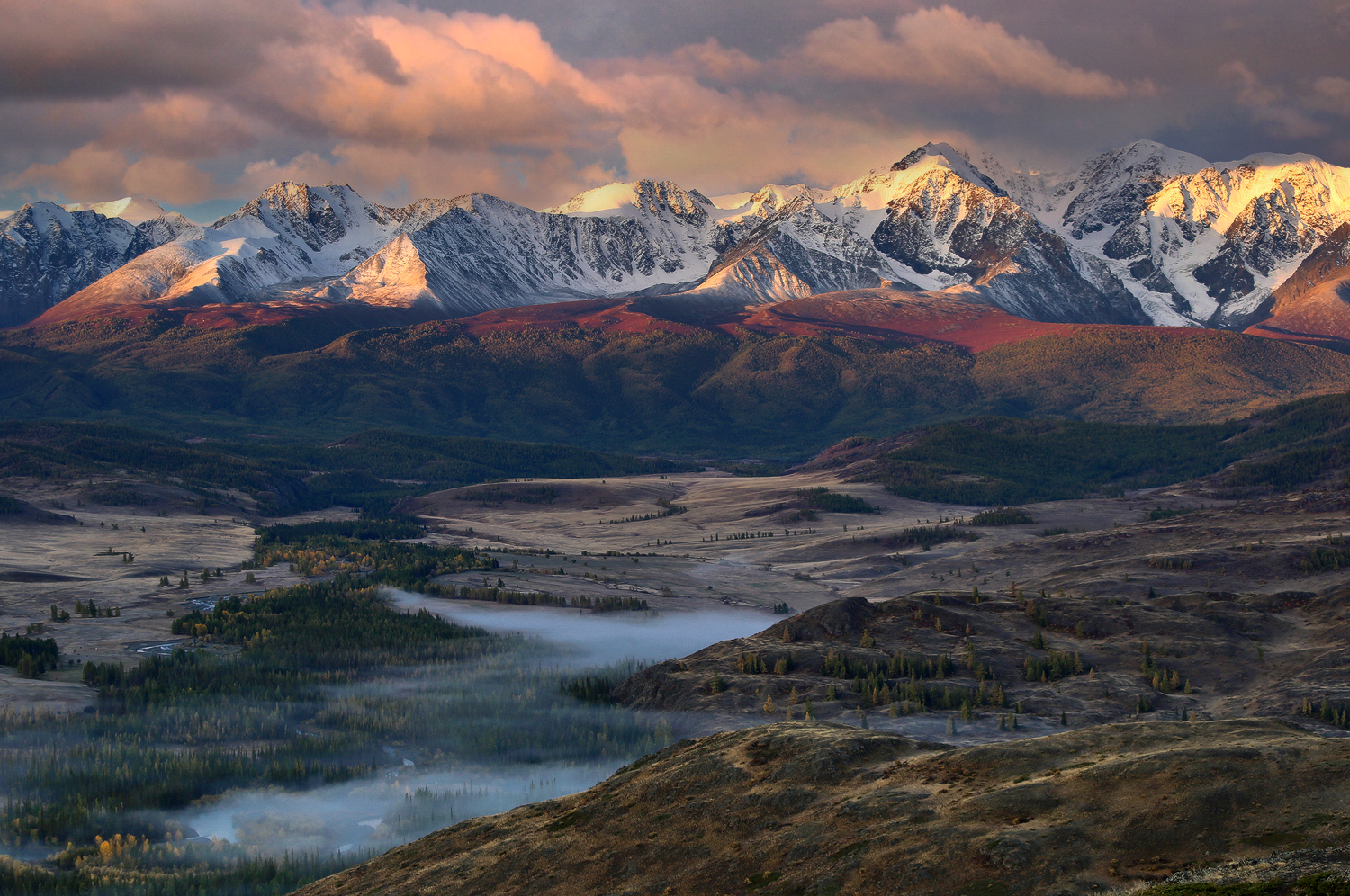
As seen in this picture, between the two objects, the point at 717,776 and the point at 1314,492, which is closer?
the point at 717,776

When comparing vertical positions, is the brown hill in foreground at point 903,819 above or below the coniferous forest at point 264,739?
above

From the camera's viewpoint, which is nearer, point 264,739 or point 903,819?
point 903,819

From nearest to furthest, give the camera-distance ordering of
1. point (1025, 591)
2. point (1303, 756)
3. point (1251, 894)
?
point (1251, 894)
point (1303, 756)
point (1025, 591)

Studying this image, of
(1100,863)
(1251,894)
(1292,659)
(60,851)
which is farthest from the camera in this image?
(1292,659)

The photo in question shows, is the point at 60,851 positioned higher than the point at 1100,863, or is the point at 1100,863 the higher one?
the point at 1100,863

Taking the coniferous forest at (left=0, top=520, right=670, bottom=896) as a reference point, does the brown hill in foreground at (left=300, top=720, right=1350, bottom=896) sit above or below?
above

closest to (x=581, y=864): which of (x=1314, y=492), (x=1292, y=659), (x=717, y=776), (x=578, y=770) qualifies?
(x=717, y=776)

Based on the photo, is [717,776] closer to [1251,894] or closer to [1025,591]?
[1251,894]

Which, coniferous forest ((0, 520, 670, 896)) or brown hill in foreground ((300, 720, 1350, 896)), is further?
coniferous forest ((0, 520, 670, 896))
